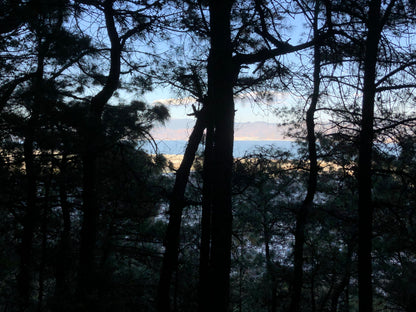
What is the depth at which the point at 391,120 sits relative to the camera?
190 inches

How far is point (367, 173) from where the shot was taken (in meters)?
4.02

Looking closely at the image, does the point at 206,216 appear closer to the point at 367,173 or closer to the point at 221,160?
the point at 221,160

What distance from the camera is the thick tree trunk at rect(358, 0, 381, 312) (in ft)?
12.7

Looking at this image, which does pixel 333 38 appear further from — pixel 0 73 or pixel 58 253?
pixel 58 253

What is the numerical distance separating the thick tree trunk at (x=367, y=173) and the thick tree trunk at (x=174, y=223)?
2794 millimetres

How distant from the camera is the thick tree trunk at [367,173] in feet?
12.7

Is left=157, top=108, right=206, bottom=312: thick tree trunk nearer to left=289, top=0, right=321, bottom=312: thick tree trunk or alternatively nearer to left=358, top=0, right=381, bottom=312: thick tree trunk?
left=289, top=0, right=321, bottom=312: thick tree trunk

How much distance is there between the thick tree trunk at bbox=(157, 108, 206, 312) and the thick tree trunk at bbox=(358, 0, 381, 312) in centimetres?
279

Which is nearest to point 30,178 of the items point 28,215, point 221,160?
point 28,215

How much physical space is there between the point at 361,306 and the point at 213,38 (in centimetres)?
386

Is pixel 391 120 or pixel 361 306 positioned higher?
pixel 391 120

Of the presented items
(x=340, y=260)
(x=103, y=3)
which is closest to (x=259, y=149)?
(x=103, y=3)

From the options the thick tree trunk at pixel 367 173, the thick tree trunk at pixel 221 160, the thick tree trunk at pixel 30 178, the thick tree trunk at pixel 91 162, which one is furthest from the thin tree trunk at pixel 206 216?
the thick tree trunk at pixel 30 178

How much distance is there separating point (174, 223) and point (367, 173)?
132 inches
